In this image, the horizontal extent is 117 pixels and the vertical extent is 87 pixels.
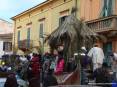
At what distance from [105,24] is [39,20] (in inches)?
512

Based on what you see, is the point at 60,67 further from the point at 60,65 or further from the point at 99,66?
the point at 99,66

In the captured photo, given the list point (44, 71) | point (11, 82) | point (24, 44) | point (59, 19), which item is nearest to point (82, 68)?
point (11, 82)

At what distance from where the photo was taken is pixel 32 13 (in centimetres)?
3878

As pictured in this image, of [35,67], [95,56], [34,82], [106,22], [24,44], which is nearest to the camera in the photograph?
[34,82]

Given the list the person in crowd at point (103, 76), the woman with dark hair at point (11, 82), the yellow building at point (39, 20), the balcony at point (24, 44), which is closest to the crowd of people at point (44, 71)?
the woman with dark hair at point (11, 82)

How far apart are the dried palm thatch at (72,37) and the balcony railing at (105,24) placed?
7610 millimetres

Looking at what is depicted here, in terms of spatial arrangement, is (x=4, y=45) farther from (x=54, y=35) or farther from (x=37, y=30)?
(x=54, y=35)

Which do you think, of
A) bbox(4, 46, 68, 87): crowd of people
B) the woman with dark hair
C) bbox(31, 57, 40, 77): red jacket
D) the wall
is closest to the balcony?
the wall

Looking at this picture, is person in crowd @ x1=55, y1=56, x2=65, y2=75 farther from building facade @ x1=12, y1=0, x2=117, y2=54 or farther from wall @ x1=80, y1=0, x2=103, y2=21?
wall @ x1=80, y1=0, x2=103, y2=21

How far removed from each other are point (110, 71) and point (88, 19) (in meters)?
10.5

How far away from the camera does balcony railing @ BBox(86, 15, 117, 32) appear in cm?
2361

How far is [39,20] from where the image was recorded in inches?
1439

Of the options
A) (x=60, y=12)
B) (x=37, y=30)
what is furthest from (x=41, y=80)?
(x=37, y=30)

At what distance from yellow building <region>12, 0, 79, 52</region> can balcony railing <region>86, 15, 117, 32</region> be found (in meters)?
4.41
